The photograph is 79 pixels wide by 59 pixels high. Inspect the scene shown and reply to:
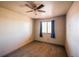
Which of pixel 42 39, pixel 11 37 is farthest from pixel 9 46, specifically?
pixel 42 39

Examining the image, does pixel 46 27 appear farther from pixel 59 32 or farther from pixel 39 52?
pixel 39 52

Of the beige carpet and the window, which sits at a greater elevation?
the window

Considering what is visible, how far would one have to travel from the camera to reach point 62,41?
5.40 metres

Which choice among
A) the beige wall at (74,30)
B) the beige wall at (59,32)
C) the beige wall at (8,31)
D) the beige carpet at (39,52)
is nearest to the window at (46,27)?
the beige wall at (59,32)

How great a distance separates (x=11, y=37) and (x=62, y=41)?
3.56 m

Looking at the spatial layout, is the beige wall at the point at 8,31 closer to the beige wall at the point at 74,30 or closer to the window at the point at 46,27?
the window at the point at 46,27

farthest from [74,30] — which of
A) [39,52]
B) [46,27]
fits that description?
[46,27]

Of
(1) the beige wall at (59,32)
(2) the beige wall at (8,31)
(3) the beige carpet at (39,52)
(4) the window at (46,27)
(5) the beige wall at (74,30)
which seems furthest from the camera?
(4) the window at (46,27)

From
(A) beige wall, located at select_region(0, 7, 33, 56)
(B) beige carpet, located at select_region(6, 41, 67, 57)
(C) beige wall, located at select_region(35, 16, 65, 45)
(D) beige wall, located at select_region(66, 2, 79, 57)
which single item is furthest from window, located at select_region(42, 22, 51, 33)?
(D) beige wall, located at select_region(66, 2, 79, 57)

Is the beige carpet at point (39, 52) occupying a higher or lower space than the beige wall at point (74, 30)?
lower

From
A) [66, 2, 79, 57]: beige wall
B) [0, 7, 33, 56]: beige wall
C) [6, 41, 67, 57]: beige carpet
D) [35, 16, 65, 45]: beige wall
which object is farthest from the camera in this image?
[35, 16, 65, 45]: beige wall

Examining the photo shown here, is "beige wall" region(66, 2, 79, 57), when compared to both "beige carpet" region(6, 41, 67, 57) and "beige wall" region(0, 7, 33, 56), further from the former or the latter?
"beige wall" region(0, 7, 33, 56)

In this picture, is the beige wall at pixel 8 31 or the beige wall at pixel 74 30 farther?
the beige wall at pixel 8 31

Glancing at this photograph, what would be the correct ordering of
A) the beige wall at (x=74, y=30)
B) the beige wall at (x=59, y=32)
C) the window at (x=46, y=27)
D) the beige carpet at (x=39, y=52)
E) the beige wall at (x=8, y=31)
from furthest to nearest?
the window at (x=46, y=27), the beige wall at (x=59, y=32), the beige carpet at (x=39, y=52), the beige wall at (x=8, y=31), the beige wall at (x=74, y=30)
